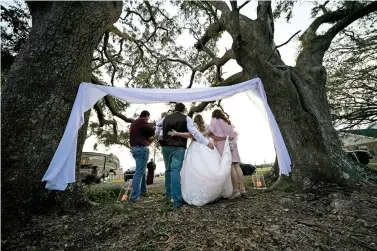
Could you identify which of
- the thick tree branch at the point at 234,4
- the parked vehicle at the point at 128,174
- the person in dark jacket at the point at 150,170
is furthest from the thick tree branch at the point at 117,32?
the parked vehicle at the point at 128,174

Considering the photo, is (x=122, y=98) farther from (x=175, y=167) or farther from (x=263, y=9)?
(x=263, y=9)

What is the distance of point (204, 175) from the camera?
361cm

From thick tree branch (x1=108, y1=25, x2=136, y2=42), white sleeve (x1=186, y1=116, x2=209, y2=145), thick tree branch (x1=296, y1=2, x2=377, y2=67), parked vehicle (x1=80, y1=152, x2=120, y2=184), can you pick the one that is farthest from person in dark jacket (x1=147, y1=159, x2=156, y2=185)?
thick tree branch (x1=296, y1=2, x2=377, y2=67)

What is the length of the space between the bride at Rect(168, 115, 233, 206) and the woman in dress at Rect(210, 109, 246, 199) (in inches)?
8.5

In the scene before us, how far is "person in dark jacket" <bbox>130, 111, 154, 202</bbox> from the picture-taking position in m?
4.37

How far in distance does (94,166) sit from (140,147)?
5.66 meters

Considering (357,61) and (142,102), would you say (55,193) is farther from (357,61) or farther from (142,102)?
(357,61)

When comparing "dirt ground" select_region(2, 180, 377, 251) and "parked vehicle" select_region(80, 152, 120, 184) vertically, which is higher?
"parked vehicle" select_region(80, 152, 120, 184)

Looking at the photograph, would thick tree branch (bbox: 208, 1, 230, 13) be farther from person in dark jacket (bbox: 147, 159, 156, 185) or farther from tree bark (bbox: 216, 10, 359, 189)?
person in dark jacket (bbox: 147, 159, 156, 185)

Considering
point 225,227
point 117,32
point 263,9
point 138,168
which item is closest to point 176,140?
point 138,168

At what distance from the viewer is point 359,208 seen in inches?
110

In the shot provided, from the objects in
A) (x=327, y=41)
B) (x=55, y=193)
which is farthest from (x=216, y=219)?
(x=327, y=41)

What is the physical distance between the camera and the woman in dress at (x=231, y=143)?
4.18 meters

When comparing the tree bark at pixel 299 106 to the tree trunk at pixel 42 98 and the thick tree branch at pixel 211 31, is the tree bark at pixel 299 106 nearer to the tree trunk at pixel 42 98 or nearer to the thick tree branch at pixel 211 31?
the thick tree branch at pixel 211 31
